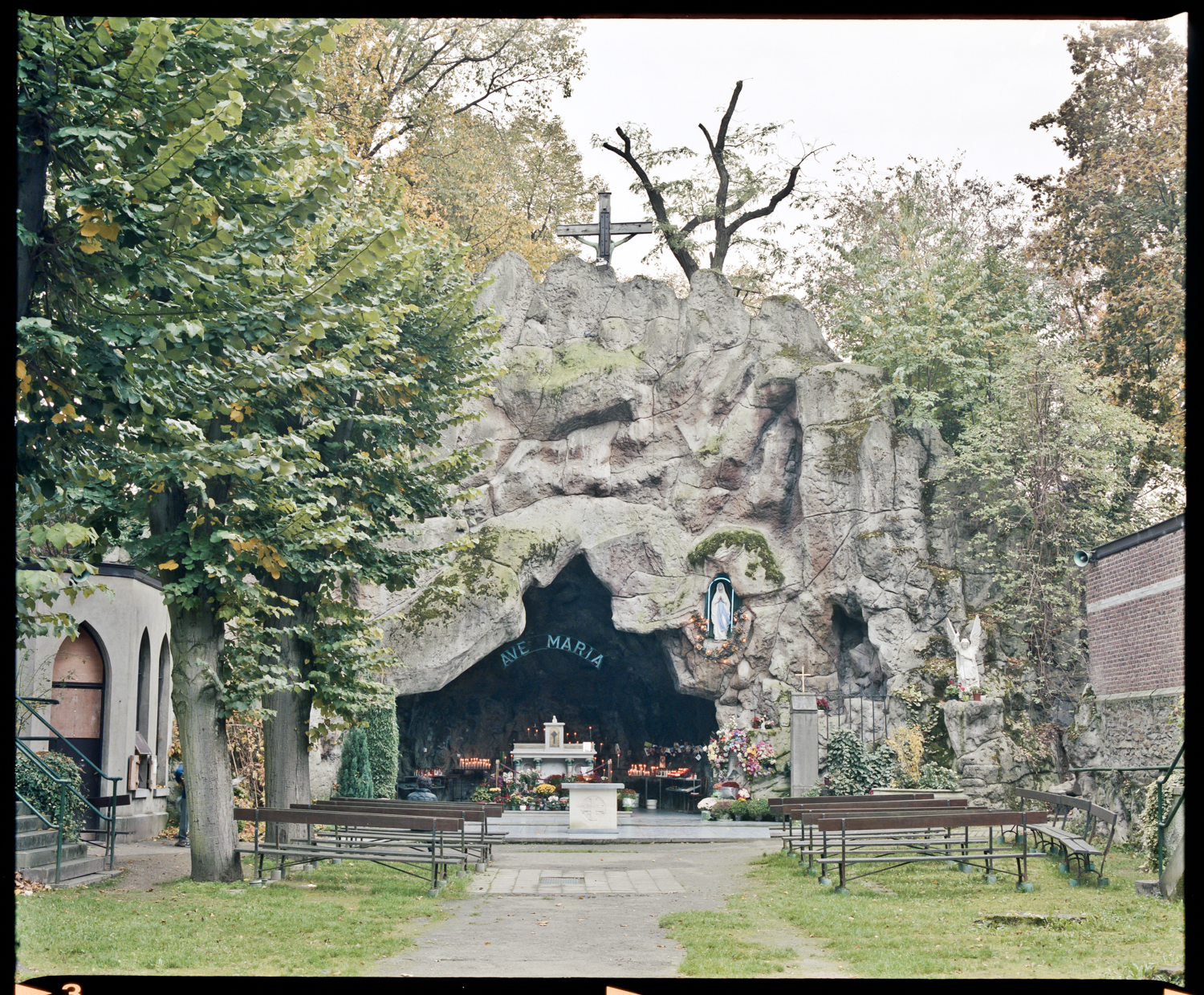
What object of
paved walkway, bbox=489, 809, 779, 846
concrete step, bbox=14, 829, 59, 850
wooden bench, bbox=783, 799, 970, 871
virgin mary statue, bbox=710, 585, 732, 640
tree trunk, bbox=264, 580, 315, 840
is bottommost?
paved walkway, bbox=489, 809, 779, 846

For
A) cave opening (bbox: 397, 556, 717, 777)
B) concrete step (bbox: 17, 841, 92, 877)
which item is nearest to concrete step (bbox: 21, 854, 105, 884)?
concrete step (bbox: 17, 841, 92, 877)

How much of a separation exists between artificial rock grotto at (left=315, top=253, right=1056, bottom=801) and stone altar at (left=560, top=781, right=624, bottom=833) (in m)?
3.63

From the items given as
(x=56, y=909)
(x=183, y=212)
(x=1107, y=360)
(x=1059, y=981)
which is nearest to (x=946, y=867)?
(x=1059, y=981)

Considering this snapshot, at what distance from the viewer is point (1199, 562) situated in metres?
5.21

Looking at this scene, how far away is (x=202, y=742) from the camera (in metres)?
11.7

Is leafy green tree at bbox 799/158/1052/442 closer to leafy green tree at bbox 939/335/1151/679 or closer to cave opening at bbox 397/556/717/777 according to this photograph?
leafy green tree at bbox 939/335/1151/679

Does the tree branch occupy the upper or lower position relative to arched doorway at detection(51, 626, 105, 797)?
upper

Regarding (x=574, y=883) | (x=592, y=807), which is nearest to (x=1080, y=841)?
(x=574, y=883)

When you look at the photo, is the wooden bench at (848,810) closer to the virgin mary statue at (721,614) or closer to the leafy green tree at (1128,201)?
the virgin mary statue at (721,614)

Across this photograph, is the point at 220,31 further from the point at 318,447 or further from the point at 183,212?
the point at 318,447

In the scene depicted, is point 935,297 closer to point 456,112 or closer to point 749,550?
point 749,550

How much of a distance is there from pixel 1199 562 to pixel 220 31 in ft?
25.2

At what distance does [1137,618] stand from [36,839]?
15068mm

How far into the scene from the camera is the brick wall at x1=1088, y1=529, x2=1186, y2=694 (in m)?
15.6
